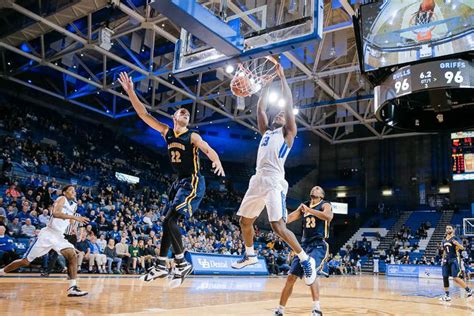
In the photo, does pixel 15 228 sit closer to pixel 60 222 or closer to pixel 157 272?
pixel 60 222

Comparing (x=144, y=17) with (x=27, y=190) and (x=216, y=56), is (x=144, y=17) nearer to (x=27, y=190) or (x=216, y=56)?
(x=27, y=190)

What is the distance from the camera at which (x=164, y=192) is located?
2594 cm

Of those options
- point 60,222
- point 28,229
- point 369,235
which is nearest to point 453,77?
point 60,222

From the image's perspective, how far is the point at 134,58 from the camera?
60.5 ft

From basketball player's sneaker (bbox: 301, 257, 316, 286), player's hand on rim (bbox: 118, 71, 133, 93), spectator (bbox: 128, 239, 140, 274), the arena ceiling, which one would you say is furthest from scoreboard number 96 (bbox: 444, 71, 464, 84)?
spectator (bbox: 128, 239, 140, 274)

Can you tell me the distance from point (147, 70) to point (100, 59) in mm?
4243

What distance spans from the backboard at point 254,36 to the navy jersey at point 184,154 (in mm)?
2470

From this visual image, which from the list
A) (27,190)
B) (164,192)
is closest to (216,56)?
(27,190)

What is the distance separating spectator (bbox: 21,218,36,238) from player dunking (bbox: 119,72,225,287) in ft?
29.0

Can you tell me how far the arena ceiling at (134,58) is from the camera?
15.6 metres

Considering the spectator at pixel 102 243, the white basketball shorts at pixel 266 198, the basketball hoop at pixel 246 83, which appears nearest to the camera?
the white basketball shorts at pixel 266 198

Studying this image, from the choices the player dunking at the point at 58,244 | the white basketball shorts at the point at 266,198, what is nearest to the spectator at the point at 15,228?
the player dunking at the point at 58,244

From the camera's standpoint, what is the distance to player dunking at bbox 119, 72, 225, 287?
17.1ft

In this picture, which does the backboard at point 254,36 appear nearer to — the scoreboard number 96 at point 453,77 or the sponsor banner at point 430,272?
the scoreboard number 96 at point 453,77
